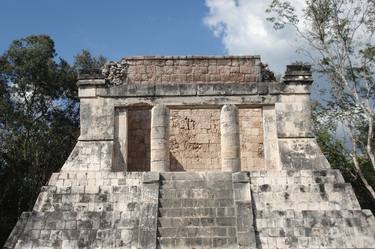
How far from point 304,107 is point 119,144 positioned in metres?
4.80

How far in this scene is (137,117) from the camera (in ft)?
49.0

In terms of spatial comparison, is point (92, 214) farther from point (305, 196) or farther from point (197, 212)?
point (305, 196)

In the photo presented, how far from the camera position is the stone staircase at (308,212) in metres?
9.05

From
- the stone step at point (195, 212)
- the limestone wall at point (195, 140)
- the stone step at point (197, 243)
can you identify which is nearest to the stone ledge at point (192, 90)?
the stone step at point (195, 212)

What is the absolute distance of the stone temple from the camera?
360 inches

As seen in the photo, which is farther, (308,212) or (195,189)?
(195,189)

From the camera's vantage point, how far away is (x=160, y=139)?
36.8 ft

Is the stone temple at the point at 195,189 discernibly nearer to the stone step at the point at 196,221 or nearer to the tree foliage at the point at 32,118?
the stone step at the point at 196,221

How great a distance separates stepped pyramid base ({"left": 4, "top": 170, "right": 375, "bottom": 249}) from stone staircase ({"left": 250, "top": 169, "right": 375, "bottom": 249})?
0.07 ft

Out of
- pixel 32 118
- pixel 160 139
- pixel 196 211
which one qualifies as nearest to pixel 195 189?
pixel 196 211

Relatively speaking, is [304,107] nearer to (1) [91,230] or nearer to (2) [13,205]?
(1) [91,230]

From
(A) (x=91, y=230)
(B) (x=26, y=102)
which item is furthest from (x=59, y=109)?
(A) (x=91, y=230)

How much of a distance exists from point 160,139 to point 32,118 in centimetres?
1126

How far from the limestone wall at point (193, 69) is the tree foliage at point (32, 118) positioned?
705 cm
